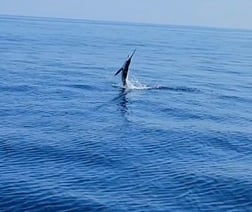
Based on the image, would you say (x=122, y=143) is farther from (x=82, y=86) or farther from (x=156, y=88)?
(x=156, y=88)

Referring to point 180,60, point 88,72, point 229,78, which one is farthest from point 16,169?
point 180,60

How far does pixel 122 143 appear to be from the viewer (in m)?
33.1

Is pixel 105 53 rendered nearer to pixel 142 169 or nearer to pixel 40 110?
pixel 40 110

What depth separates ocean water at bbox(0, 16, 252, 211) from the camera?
2438cm

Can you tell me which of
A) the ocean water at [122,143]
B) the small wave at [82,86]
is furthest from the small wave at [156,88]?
the small wave at [82,86]

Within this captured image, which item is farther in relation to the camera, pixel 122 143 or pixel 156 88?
pixel 156 88

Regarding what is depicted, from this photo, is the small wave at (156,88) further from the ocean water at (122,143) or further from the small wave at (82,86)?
the small wave at (82,86)

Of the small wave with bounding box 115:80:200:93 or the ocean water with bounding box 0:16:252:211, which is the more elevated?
the small wave with bounding box 115:80:200:93

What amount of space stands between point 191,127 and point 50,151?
38.6 feet

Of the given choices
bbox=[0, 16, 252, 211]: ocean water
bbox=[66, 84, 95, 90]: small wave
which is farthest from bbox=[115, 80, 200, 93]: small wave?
bbox=[66, 84, 95, 90]: small wave

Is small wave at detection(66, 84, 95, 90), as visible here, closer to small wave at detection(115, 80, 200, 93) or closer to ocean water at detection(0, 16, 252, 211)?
ocean water at detection(0, 16, 252, 211)

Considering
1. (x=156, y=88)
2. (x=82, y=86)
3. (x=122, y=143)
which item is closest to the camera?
(x=122, y=143)

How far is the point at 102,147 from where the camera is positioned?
104 feet

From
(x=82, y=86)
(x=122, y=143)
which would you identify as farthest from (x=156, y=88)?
(x=122, y=143)
